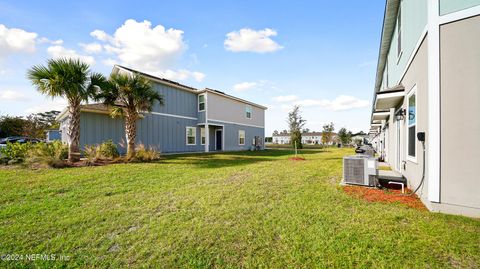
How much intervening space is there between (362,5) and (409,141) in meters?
6.22

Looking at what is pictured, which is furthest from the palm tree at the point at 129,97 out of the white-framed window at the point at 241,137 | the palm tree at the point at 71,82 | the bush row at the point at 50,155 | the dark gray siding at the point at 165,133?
the white-framed window at the point at 241,137

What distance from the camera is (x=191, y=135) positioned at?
60.9 ft

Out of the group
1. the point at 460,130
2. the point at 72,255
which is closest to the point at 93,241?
the point at 72,255

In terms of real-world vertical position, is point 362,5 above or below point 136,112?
above

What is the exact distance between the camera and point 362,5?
27.1ft

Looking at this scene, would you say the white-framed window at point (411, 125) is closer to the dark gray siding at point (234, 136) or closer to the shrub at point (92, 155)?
the shrub at point (92, 155)

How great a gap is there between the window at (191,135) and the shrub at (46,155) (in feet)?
30.9

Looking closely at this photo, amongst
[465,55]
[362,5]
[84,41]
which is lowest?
[465,55]

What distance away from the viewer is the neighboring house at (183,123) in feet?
43.3

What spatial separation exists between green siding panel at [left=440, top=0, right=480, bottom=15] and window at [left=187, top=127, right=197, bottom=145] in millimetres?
17083

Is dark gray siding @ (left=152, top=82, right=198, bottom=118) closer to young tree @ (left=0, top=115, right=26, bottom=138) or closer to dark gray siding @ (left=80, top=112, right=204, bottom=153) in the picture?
dark gray siding @ (left=80, top=112, right=204, bottom=153)

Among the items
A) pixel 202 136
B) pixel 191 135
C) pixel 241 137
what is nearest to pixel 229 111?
pixel 241 137

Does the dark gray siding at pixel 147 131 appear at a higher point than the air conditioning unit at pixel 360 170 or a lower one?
higher

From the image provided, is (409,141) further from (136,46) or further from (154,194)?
(136,46)
